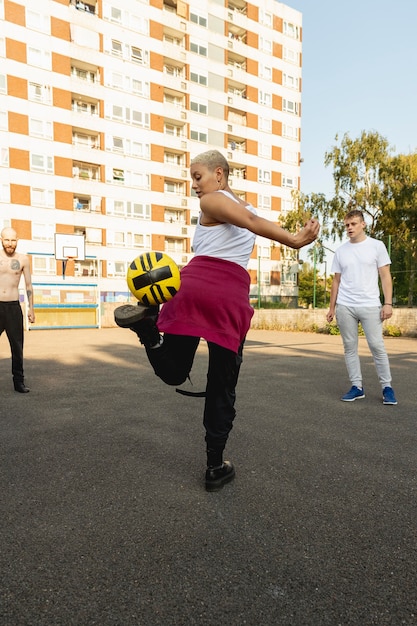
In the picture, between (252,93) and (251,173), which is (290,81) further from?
(251,173)

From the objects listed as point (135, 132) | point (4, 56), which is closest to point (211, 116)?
point (135, 132)

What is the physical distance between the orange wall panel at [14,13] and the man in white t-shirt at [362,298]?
1256 inches

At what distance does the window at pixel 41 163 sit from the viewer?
1112 inches

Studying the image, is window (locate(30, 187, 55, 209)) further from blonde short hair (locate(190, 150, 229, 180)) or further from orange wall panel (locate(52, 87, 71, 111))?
blonde short hair (locate(190, 150, 229, 180))

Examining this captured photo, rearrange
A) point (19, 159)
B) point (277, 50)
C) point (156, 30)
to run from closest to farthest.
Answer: point (19, 159), point (156, 30), point (277, 50)

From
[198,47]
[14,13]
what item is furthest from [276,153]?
[14,13]

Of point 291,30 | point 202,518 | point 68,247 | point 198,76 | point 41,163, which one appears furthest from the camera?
point 291,30

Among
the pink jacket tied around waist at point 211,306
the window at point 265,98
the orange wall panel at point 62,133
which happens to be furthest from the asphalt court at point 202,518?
the window at point 265,98

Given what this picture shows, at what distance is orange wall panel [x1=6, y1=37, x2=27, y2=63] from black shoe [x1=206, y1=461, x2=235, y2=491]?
32846mm

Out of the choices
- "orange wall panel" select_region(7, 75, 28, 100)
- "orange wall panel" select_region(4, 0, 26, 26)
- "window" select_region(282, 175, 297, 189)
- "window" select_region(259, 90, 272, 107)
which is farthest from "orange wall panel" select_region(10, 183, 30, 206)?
"window" select_region(282, 175, 297, 189)

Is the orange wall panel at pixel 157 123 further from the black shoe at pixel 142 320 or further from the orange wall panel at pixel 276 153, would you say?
the black shoe at pixel 142 320

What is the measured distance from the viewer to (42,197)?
28.5 metres

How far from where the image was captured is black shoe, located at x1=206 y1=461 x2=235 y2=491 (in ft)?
7.94

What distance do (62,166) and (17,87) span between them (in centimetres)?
538
